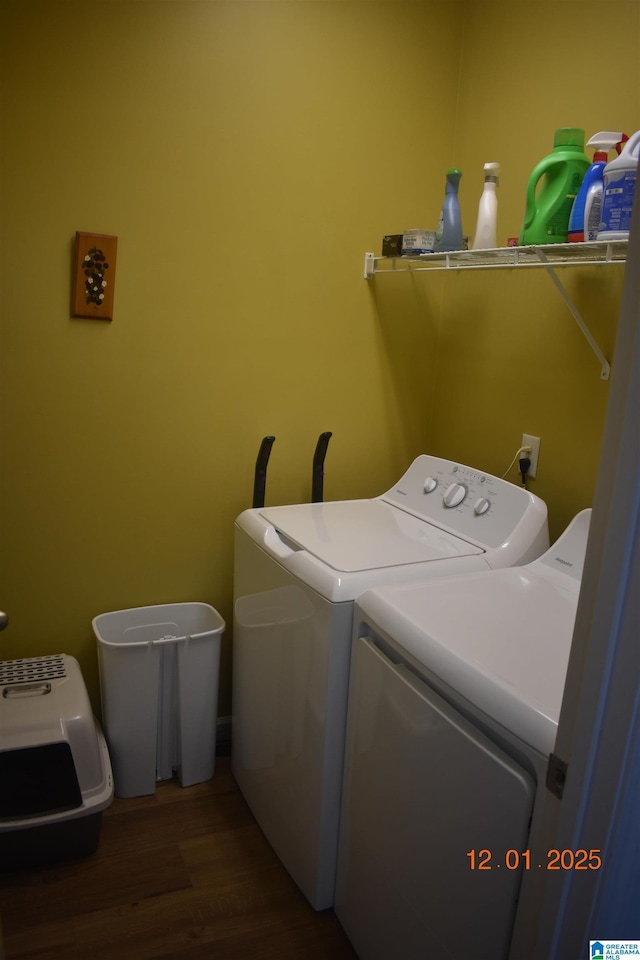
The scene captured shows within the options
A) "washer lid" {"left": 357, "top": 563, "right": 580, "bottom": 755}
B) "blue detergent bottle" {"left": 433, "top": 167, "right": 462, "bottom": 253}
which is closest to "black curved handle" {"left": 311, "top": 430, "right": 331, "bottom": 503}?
"blue detergent bottle" {"left": 433, "top": 167, "right": 462, "bottom": 253}

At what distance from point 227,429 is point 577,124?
1254 millimetres

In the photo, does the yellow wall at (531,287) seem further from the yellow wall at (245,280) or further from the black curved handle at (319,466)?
the black curved handle at (319,466)

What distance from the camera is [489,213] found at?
1845 millimetres

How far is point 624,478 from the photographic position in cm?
66

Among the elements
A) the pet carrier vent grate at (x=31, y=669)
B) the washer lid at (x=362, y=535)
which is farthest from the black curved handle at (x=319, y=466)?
the pet carrier vent grate at (x=31, y=669)

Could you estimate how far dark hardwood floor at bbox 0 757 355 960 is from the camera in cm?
160

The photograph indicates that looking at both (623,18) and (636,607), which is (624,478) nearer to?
(636,607)

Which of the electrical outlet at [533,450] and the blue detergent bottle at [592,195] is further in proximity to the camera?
the electrical outlet at [533,450]

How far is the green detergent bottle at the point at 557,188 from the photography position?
5.27ft

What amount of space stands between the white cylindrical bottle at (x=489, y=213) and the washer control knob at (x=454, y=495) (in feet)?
2.09

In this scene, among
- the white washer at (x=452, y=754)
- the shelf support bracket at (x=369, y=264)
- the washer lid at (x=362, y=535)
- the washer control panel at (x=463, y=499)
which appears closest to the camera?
the white washer at (x=452, y=754)

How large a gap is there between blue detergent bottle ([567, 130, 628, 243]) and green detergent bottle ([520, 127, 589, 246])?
0.10 ft

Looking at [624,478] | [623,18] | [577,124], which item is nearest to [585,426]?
[577,124]

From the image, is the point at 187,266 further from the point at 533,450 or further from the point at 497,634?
the point at 497,634
